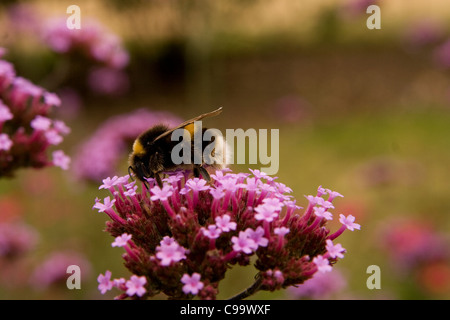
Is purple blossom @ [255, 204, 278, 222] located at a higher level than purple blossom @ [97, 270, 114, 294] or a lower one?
higher

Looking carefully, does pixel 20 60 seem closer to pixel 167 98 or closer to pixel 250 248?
pixel 167 98

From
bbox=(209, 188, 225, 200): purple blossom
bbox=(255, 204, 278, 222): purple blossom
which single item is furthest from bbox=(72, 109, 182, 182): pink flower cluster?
bbox=(255, 204, 278, 222): purple blossom

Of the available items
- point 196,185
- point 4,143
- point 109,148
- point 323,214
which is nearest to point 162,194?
point 196,185

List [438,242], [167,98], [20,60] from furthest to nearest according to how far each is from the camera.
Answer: [167,98], [20,60], [438,242]

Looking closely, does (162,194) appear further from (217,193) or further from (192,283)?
(192,283)

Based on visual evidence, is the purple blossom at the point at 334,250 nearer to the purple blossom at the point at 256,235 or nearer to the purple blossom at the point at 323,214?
the purple blossom at the point at 323,214

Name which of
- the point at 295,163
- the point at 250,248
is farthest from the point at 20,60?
the point at 250,248

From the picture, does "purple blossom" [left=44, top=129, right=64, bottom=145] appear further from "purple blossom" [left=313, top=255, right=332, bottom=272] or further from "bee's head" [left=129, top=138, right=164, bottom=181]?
"purple blossom" [left=313, top=255, right=332, bottom=272]
